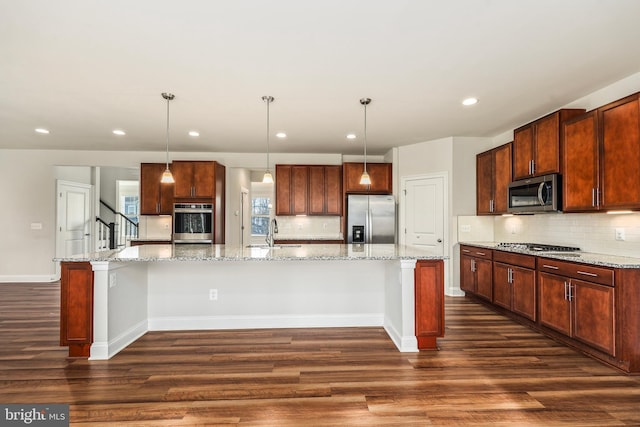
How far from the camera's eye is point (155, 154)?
5.96m

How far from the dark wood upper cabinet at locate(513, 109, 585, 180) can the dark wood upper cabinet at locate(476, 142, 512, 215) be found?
0.73 feet

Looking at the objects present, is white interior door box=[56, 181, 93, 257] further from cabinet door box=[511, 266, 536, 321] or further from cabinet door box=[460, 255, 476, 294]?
cabinet door box=[511, 266, 536, 321]

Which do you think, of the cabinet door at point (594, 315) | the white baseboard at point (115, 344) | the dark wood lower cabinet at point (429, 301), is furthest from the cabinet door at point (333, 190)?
the cabinet door at point (594, 315)

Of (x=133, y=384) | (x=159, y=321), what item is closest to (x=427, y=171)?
(x=159, y=321)

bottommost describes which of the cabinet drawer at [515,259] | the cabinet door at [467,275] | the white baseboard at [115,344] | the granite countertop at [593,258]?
the white baseboard at [115,344]

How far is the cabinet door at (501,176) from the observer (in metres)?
4.28

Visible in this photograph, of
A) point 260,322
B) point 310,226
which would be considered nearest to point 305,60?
point 260,322

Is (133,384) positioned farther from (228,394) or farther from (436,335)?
(436,335)

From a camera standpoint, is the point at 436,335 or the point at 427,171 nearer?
the point at 436,335

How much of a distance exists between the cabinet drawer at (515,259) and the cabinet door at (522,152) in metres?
0.94

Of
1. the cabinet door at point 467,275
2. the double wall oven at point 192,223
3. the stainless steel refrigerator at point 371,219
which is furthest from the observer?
the stainless steel refrigerator at point 371,219

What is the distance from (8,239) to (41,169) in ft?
4.51

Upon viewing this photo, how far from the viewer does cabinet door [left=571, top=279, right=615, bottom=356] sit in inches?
101

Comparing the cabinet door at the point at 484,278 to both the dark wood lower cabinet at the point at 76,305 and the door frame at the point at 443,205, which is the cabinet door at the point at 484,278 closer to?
the door frame at the point at 443,205
